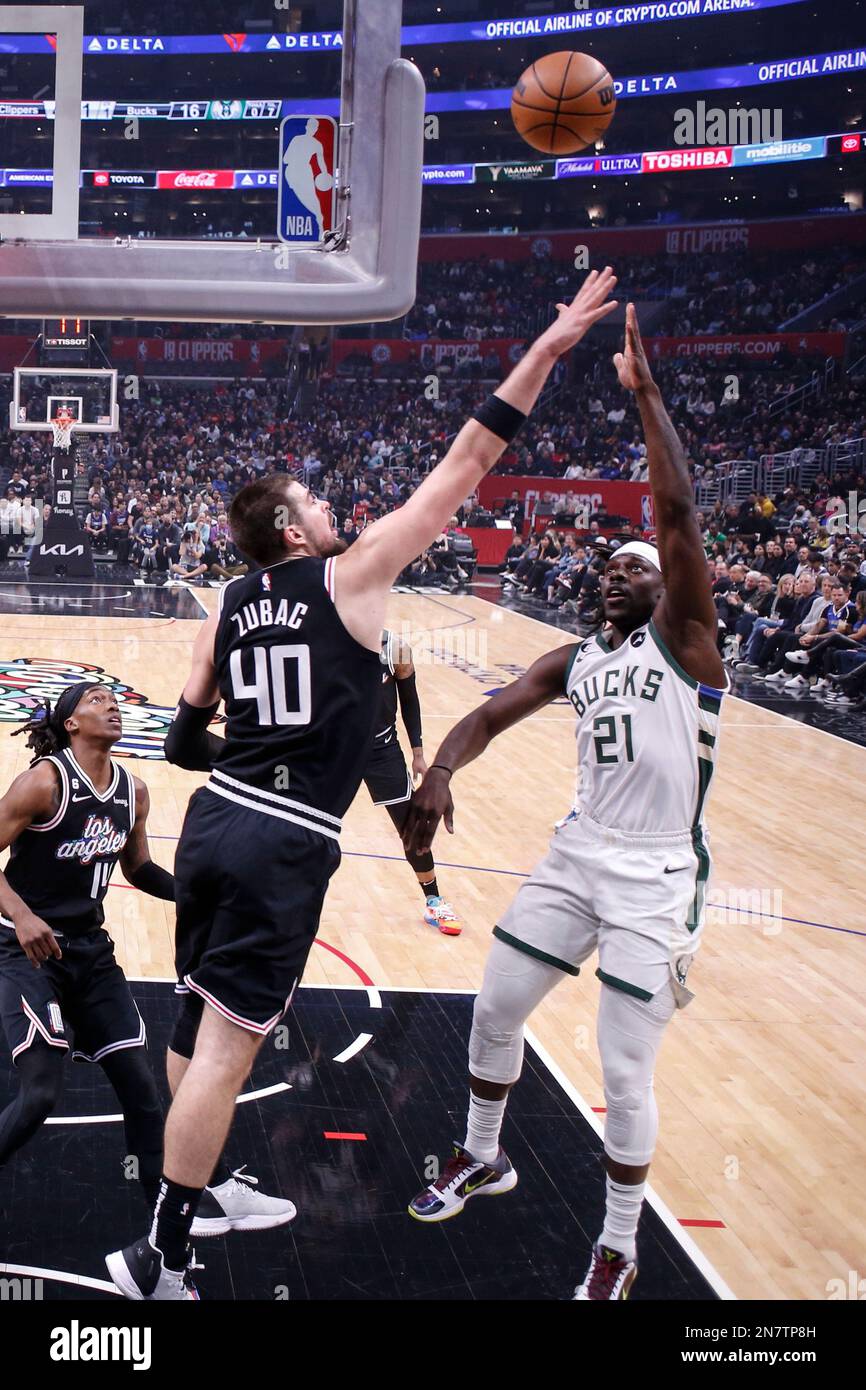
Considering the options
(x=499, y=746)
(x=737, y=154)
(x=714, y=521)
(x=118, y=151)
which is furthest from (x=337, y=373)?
(x=118, y=151)

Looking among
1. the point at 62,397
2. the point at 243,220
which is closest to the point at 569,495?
the point at 62,397

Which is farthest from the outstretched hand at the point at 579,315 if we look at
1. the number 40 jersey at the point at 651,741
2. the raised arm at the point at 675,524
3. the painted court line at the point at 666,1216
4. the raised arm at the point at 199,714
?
the painted court line at the point at 666,1216

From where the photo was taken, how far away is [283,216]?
16.2 ft

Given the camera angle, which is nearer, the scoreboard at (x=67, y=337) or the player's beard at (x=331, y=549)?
the player's beard at (x=331, y=549)

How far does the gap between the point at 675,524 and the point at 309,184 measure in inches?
92.9

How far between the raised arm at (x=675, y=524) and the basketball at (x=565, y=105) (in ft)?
9.49

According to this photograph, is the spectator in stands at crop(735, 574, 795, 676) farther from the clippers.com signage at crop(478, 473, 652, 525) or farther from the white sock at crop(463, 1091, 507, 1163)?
the white sock at crop(463, 1091, 507, 1163)

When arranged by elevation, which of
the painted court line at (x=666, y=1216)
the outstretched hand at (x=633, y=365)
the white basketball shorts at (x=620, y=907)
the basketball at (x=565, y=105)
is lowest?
the painted court line at (x=666, y=1216)

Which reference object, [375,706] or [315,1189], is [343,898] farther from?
[375,706]

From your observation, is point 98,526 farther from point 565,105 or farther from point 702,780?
point 702,780

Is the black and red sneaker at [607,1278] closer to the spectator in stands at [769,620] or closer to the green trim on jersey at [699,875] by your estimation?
the green trim on jersey at [699,875]

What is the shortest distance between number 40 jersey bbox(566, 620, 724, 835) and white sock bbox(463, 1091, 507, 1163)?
892mm

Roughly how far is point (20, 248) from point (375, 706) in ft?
8.16

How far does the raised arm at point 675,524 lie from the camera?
11.0ft
